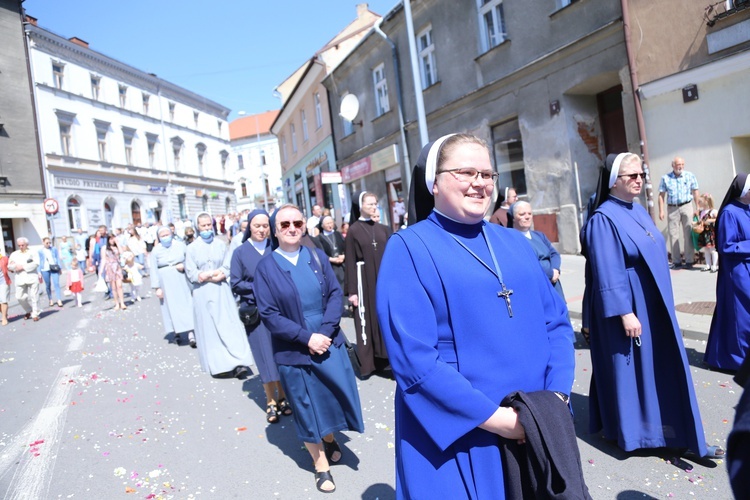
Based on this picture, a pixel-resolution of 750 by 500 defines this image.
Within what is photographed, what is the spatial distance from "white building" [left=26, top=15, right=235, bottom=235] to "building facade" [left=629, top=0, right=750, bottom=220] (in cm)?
3253

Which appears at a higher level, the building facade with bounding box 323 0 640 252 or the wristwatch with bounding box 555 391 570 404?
the building facade with bounding box 323 0 640 252

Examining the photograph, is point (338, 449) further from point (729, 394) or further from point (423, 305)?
point (729, 394)

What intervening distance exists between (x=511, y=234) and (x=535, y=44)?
1184 cm

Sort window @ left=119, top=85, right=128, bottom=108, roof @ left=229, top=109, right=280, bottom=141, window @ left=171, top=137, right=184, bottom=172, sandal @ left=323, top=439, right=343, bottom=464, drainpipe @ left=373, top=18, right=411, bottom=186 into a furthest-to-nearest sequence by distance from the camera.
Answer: roof @ left=229, top=109, right=280, bottom=141
window @ left=171, top=137, right=184, bottom=172
window @ left=119, top=85, right=128, bottom=108
drainpipe @ left=373, top=18, right=411, bottom=186
sandal @ left=323, top=439, right=343, bottom=464

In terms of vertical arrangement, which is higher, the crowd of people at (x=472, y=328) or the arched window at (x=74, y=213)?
the arched window at (x=74, y=213)

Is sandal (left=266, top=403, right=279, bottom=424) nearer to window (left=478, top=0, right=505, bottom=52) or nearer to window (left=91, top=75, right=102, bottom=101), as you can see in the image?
window (left=478, top=0, right=505, bottom=52)

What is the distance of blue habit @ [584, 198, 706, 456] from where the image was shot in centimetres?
357

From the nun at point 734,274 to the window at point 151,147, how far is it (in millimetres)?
44373

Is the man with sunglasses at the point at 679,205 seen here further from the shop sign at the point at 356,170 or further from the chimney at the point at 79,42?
the chimney at the point at 79,42

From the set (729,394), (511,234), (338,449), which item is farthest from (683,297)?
(511,234)

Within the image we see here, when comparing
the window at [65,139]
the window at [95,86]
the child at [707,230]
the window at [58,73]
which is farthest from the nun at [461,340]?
the window at [95,86]

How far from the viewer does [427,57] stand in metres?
17.2

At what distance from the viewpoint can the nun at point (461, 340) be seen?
1.83 m

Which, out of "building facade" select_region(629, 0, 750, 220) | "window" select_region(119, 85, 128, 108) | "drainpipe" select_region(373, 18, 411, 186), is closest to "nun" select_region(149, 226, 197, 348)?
"building facade" select_region(629, 0, 750, 220)
